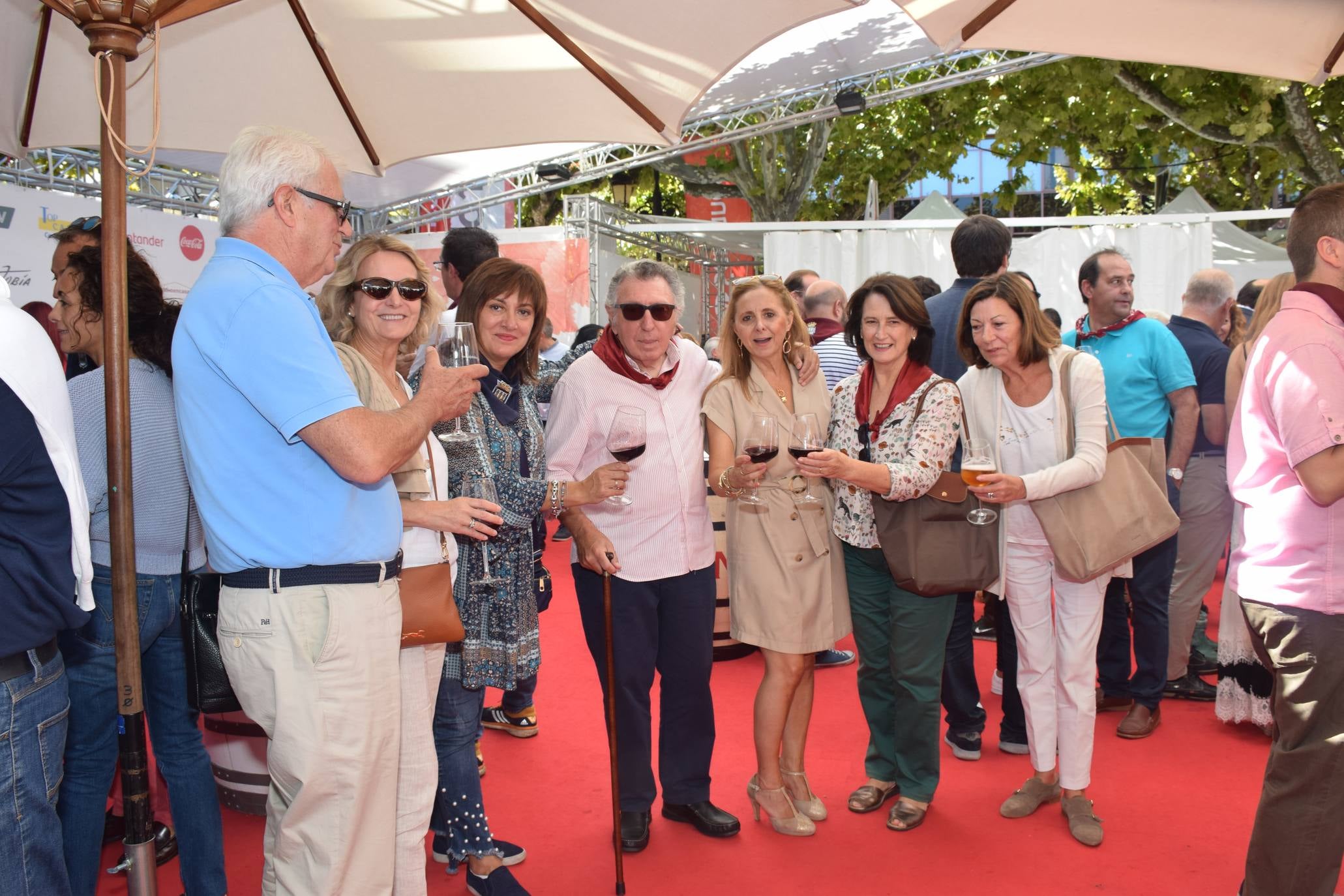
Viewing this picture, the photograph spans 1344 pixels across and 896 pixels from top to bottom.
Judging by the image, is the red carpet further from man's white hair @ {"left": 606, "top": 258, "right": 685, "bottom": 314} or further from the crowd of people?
man's white hair @ {"left": 606, "top": 258, "right": 685, "bottom": 314}

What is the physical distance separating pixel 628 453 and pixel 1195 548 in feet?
12.0

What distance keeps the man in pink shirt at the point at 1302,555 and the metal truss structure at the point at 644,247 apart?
774cm

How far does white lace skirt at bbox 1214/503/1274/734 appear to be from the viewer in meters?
4.52

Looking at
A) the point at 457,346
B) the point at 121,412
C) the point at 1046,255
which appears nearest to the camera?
the point at 121,412

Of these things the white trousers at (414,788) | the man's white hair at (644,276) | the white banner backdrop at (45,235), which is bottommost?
the white trousers at (414,788)

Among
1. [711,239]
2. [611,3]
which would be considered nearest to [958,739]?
[611,3]

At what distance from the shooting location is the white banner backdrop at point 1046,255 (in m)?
11.2

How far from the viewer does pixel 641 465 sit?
3.50m

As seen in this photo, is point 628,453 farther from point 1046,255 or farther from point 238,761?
point 1046,255

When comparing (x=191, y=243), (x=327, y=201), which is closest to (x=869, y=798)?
(x=327, y=201)

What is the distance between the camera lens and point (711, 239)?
15.2 meters

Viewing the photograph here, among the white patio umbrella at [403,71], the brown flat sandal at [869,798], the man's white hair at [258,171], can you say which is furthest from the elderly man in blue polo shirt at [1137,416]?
the man's white hair at [258,171]

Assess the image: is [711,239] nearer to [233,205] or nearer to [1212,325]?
[1212,325]

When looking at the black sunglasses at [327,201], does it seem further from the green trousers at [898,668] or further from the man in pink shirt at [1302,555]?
the man in pink shirt at [1302,555]
